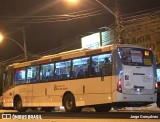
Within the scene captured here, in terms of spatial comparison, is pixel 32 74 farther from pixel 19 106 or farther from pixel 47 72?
pixel 19 106

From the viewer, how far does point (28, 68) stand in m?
26.6

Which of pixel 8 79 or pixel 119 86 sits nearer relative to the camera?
pixel 119 86

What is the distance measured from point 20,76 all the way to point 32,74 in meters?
1.90

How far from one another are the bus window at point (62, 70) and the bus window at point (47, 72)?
0.58m

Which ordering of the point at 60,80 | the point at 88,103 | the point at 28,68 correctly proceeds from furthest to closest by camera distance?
the point at 28,68, the point at 60,80, the point at 88,103

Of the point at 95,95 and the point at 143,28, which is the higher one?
the point at 143,28

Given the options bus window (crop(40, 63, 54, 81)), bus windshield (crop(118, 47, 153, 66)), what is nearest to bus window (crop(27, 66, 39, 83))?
bus window (crop(40, 63, 54, 81))

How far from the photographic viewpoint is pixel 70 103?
73.3ft

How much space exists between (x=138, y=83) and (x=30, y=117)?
7184mm

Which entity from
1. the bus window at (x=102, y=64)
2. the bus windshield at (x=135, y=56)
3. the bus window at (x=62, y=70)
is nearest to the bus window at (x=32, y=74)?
the bus window at (x=62, y=70)

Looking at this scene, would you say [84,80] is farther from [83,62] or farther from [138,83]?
[138,83]

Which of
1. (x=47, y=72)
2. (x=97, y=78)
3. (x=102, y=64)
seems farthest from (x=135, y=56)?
(x=47, y=72)

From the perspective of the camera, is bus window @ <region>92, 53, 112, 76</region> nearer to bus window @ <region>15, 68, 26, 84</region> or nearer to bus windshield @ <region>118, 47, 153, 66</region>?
bus windshield @ <region>118, 47, 153, 66</region>

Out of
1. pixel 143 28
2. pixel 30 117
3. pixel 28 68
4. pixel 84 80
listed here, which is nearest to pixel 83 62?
pixel 84 80
